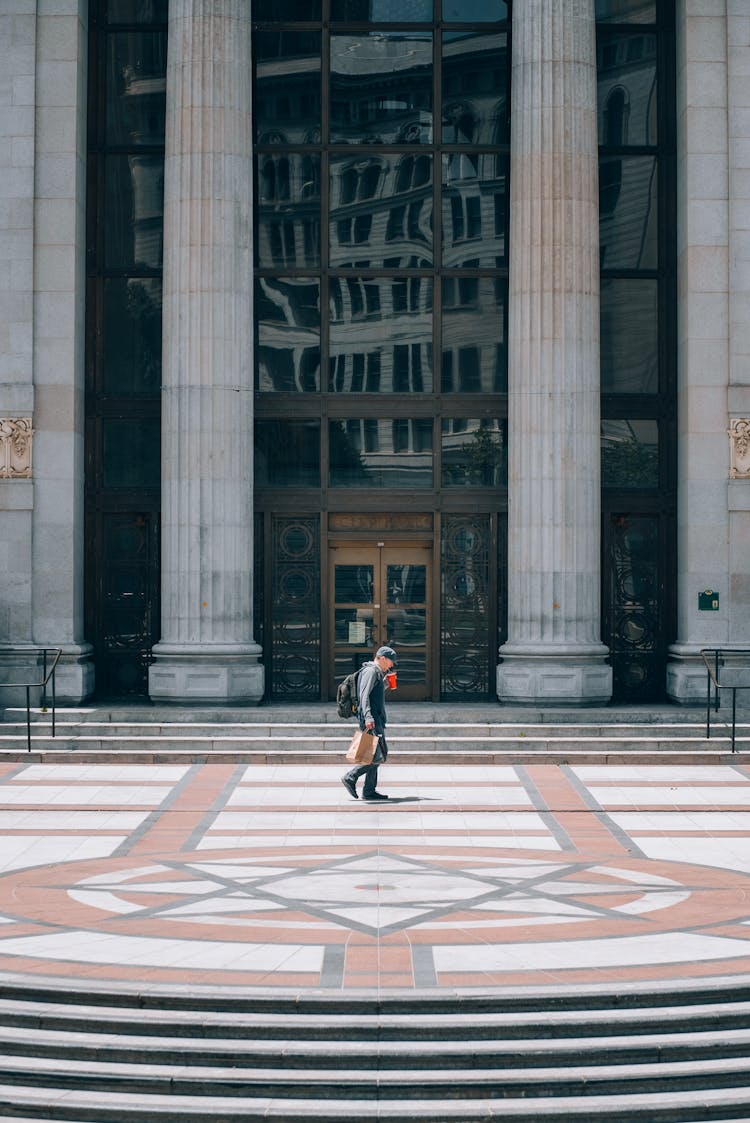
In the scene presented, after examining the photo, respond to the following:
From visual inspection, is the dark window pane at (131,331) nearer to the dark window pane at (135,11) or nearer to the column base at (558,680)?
the dark window pane at (135,11)

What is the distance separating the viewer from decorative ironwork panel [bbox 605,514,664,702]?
85.8 ft

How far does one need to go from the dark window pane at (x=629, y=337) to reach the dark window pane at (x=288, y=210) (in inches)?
196

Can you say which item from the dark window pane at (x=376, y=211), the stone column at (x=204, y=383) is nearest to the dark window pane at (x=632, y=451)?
the dark window pane at (x=376, y=211)

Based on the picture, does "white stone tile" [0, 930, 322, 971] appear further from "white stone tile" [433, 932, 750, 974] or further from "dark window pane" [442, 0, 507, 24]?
"dark window pane" [442, 0, 507, 24]

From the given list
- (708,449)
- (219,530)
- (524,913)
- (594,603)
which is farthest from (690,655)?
(524,913)

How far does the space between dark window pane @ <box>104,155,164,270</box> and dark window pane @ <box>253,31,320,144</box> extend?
2024 millimetres

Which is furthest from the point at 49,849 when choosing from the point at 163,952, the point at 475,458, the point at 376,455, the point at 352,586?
the point at 475,458

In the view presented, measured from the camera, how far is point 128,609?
26.3 metres

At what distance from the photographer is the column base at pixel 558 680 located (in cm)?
2438

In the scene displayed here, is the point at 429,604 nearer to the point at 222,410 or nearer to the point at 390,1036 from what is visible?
the point at 222,410

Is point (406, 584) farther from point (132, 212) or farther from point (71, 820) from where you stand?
point (71, 820)

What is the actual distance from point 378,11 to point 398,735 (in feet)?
40.0

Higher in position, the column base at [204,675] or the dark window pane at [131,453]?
the dark window pane at [131,453]

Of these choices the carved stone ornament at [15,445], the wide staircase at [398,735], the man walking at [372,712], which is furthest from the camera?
the carved stone ornament at [15,445]
